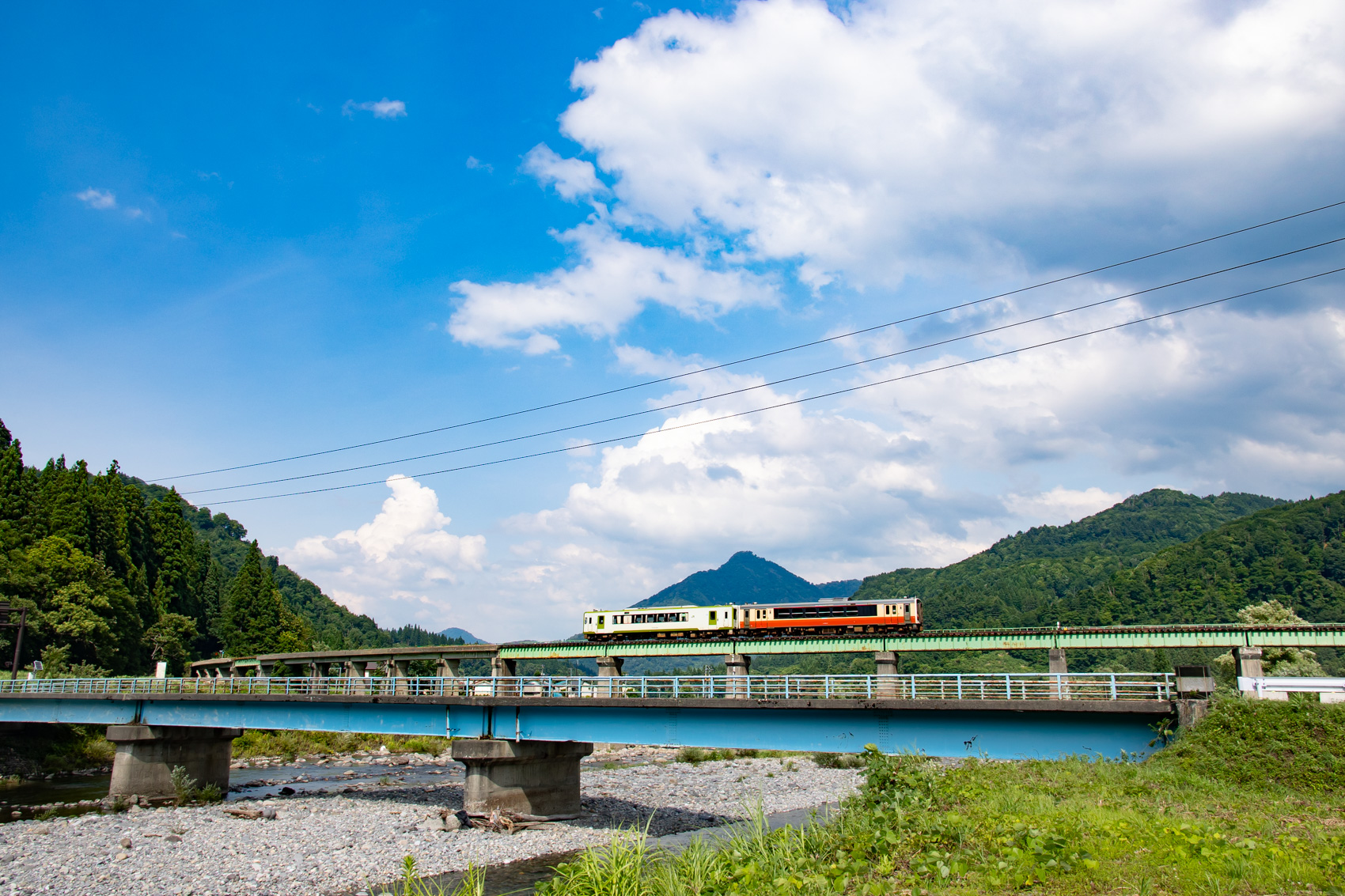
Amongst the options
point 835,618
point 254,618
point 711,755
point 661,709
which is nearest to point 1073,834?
point 661,709

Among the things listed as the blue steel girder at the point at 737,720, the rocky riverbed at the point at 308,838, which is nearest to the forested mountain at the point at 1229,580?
the rocky riverbed at the point at 308,838

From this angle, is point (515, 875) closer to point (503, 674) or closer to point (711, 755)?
point (503, 674)

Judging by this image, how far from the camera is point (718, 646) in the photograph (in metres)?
62.9

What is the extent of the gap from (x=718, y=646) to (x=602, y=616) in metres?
12.1

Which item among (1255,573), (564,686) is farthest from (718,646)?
(1255,573)

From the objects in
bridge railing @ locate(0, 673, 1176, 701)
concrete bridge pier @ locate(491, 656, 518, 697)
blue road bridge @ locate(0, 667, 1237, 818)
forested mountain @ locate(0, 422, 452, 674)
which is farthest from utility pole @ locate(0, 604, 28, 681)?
concrete bridge pier @ locate(491, 656, 518, 697)

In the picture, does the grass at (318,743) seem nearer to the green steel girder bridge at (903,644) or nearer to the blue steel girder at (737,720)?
the green steel girder bridge at (903,644)

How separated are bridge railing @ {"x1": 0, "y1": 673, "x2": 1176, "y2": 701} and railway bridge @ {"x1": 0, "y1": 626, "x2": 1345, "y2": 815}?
0.13m

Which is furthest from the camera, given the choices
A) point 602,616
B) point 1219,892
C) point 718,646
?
point 602,616

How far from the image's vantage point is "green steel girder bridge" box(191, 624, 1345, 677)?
4488cm

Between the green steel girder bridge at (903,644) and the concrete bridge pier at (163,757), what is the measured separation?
13.7 metres

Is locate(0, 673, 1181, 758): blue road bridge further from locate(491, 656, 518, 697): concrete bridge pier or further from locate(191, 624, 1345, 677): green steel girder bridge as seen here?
locate(191, 624, 1345, 677): green steel girder bridge

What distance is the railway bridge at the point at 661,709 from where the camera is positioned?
23.7 meters

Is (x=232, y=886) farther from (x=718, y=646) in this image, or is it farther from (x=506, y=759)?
(x=718, y=646)
